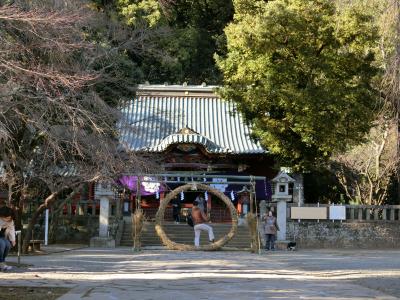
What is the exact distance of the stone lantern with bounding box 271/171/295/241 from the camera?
25.7 meters

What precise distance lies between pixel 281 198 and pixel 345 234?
352cm

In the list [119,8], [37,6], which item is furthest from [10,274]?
[119,8]

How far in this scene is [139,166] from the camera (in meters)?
18.2

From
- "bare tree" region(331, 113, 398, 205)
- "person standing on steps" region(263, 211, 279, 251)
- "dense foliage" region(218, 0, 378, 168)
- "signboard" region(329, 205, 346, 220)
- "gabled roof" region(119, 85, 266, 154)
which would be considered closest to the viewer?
"person standing on steps" region(263, 211, 279, 251)

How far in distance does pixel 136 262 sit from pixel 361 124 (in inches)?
569

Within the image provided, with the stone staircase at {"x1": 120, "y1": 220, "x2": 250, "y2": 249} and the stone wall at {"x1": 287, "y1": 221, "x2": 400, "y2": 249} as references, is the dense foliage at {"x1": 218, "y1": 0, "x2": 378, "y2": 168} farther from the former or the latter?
the stone staircase at {"x1": 120, "y1": 220, "x2": 250, "y2": 249}

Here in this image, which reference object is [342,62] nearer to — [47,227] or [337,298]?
[47,227]

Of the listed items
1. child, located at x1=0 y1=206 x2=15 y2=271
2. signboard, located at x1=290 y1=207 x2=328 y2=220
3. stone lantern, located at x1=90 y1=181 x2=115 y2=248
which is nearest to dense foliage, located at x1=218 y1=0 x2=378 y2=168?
signboard, located at x1=290 y1=207 x2=328 y2=220

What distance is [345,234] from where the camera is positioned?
26812 millimetres

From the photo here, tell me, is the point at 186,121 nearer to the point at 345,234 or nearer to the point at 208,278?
the point at 345,234

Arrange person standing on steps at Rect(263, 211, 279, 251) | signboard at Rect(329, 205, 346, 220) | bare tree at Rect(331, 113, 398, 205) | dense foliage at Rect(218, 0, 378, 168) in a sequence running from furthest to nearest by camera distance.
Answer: bare tree at Rect(331, 113, 398, 205) < signboard at Rect(329, 205, 346, 220) < dense foliage at Rect(218, 0, 378, 168) < person standing on steps at Rect(263, 211, 279, 251)

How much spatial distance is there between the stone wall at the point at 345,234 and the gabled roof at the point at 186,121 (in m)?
4.70

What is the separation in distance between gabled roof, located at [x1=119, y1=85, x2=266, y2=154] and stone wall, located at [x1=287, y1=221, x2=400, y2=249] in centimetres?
470

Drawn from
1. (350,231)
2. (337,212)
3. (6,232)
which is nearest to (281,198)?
(337,212)
